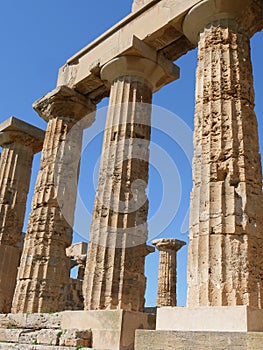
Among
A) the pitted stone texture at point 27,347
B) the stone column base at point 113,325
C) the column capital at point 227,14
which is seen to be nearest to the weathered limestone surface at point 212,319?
the stone column base at point 113,325

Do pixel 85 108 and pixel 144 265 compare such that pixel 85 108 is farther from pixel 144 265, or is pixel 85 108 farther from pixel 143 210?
pixel 144 265

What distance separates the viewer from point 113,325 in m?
8.31

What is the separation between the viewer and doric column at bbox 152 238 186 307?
21.2 metres

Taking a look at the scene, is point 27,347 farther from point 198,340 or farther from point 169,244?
point 169,244

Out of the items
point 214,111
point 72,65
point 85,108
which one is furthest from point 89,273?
point 72,65

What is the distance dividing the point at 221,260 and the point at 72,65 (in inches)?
386

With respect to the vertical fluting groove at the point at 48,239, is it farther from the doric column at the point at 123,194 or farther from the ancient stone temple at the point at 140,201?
the doric column at the point at 123,194

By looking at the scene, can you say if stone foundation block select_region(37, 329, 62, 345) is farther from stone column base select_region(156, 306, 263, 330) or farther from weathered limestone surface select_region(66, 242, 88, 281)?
weathered limestone surface select_region(66, 242, 88, 281)

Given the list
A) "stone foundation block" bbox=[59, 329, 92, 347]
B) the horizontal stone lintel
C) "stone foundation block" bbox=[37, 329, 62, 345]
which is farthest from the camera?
the horizontal stone lintel

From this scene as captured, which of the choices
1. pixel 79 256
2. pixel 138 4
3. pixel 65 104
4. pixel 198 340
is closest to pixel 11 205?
pixel 65 104

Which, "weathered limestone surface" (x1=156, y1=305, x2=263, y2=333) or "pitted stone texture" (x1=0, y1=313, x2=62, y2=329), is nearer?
"weathered limestone surface" (x1=156, y1=305, x2=263, y2=333)

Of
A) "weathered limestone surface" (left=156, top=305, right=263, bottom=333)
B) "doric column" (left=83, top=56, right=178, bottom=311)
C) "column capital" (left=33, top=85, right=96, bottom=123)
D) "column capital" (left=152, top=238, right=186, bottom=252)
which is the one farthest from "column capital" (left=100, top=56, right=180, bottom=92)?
"column capital" (left=152, top=238, right=186, bottom=252)

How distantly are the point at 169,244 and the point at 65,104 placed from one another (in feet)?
33.6

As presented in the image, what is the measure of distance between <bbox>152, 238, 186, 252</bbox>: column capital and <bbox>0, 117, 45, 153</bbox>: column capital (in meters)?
8.21
